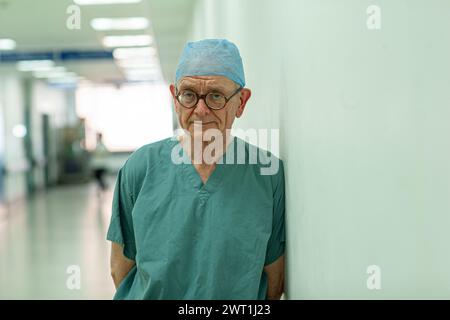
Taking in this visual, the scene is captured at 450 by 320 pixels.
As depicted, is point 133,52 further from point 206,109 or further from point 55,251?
point 206,109

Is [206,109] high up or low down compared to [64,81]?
down

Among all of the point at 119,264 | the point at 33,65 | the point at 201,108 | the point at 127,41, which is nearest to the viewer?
the point at 201,108

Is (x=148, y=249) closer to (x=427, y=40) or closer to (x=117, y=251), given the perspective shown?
(x=117, y=251)

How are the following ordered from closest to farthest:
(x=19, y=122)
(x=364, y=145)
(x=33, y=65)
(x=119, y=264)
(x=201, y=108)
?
(x=364, y=145)
(x=201, y=108)
(x=119, y=264)
(x=33, y=65)
(x=19, y=122)

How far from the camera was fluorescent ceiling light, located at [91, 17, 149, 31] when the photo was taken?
5961 millimetres

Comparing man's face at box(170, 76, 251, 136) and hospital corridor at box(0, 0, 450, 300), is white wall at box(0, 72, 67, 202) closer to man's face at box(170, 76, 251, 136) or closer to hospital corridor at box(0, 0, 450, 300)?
hospital corridor at box(0, 0, 450, 300)

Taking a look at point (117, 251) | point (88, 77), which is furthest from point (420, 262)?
point (88, 77)

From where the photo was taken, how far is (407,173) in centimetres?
65

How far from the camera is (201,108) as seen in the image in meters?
1.08

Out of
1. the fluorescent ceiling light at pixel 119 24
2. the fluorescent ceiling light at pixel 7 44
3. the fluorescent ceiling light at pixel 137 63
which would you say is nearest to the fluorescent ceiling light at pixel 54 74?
the fluorescent ceiling light at pixel 137 63

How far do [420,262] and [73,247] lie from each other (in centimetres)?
526

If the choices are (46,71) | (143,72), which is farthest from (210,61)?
(143,72)

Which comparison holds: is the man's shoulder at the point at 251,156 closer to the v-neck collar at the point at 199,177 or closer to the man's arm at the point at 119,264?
the v-neck collar at the point at 199,177

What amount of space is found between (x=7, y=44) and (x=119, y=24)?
253 centimetres
